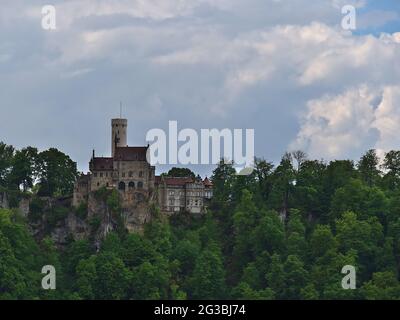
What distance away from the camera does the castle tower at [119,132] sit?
128 meters

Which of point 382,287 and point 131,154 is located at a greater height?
point 131,154

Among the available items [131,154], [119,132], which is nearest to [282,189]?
[131,154]

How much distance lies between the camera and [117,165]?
12419 cm

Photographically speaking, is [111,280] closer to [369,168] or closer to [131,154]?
[131,154]

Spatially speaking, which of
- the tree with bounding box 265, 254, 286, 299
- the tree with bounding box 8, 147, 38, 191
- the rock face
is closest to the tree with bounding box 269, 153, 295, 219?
the tree with bounding box 265, 254, 286, 299

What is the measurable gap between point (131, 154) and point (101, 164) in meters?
2.66

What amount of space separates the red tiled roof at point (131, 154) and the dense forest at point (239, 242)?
5.48 m

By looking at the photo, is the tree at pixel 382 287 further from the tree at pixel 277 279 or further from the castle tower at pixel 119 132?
the castle tower at pixel 119 132

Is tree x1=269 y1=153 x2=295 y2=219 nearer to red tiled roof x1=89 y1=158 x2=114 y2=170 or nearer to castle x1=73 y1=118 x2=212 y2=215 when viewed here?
castle x1=73 y1=118 x2=212 y2=215

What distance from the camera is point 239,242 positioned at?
125 meters

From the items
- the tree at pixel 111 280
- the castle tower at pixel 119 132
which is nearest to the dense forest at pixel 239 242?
the tree at pixel 111 280

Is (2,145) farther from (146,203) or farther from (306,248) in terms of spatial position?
(306,248)

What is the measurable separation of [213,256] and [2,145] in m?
24.2
